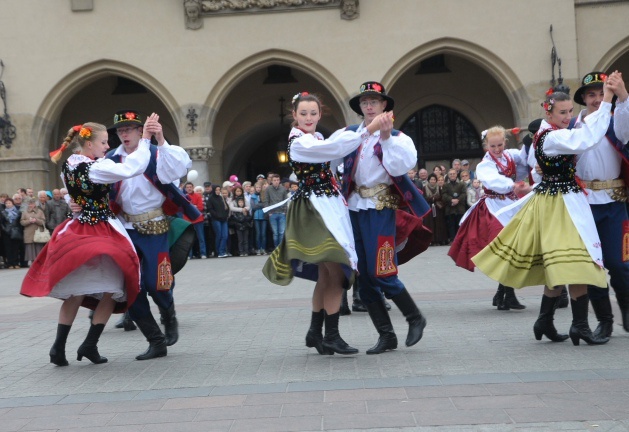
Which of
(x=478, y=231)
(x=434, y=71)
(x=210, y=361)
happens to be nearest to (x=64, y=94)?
(x=434, y=71)

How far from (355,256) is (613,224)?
6.21 ft

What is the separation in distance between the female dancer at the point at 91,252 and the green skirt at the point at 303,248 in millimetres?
996

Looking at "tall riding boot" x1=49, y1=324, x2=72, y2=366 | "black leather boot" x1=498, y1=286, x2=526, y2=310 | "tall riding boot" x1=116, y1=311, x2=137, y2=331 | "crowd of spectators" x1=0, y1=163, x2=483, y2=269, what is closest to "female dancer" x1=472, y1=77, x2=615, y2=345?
"black leather boot" x1=498, y1=286, x2=526, y2=310

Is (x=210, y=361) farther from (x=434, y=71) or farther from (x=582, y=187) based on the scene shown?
(x=434, y=71)

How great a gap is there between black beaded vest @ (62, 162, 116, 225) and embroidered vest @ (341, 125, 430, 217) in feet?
5.52

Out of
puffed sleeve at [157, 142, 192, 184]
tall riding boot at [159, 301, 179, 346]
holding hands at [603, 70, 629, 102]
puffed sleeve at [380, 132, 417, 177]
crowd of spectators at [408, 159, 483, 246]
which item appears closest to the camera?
holding hands at [603, 70, 629, 102]

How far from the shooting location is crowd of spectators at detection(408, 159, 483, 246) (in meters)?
20.4

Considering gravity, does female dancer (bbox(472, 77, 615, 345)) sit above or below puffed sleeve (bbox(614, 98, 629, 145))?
below

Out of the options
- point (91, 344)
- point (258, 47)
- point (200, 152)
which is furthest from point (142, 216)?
point (200, 152)

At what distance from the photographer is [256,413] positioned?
502 centimetres

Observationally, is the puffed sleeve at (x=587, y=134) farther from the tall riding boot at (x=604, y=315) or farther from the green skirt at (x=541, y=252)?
the tall riding boot at (x=604, y=315)

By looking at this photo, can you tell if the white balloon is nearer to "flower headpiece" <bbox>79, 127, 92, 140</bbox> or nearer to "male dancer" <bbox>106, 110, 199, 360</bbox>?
"male dancer" <bbox>106, 110, 199, 360</bbox>

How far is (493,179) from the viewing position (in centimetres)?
909

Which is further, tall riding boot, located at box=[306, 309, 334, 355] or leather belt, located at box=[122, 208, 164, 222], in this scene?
leather belt, located at box=[122, 208, 164, 222]
